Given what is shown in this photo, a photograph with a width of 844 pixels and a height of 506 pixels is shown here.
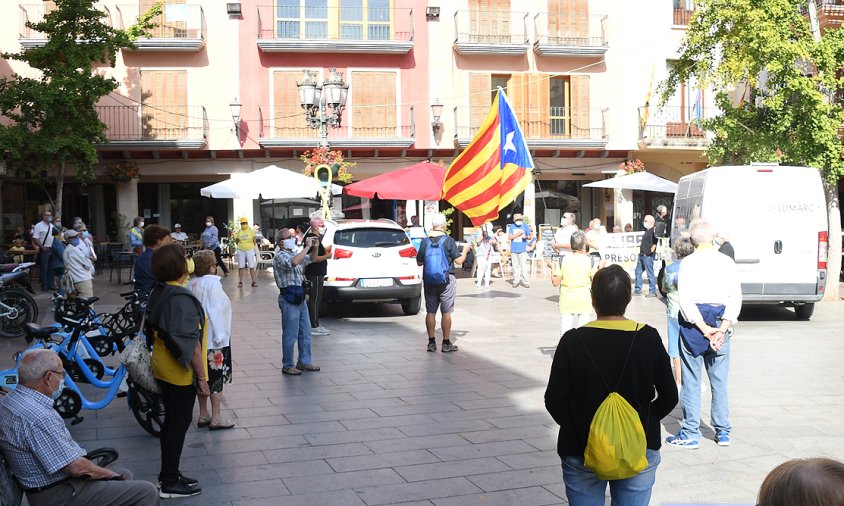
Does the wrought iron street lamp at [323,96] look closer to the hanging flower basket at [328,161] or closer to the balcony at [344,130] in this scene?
the hanging flower basket at [328,161]

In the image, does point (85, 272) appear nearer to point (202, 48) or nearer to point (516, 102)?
point (202, 48)

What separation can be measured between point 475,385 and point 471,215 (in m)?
2.75

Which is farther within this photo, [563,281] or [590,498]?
[563,281]

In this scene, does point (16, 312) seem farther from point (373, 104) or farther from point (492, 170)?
point (373, 104)

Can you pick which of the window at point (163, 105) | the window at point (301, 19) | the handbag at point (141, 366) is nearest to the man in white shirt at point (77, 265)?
the handbag at point (141, 366)

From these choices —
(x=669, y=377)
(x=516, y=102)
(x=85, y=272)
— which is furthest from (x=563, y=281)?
(x=516, y=102)

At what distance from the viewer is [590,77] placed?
29.7 meters

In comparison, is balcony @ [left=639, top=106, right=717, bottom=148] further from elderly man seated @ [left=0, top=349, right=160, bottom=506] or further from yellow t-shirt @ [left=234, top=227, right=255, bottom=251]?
elderly man seated @ [left=0, top=349, right=160, bottom=506]

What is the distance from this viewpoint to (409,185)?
20875mm

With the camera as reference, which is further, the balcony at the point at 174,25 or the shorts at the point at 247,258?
the balcony at the point at 174,25

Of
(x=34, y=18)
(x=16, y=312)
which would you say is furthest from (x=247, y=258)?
(x=34, y=18)

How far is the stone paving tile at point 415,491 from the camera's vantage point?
5488mm

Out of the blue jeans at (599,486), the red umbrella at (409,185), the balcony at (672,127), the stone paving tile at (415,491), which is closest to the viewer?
the blue jeans at (599,486)

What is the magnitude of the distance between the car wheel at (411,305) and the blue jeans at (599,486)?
1124 centimetres
